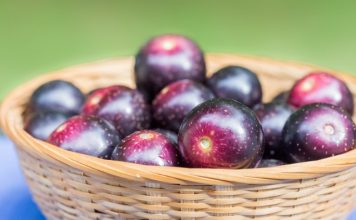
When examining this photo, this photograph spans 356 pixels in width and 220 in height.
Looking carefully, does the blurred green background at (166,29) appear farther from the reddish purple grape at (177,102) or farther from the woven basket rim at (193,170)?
the woven basket rim at (193,170)

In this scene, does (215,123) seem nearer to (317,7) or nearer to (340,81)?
(340,81)

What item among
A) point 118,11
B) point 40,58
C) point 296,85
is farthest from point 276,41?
point 296,85

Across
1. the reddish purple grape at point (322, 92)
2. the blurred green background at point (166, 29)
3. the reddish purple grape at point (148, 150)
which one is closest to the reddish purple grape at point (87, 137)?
the reddish purple grape at point (148, 150)

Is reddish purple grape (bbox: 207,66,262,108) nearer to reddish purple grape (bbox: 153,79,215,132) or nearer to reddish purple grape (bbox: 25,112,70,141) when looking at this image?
reddish purple grape (bbox: 153,79,215,132)

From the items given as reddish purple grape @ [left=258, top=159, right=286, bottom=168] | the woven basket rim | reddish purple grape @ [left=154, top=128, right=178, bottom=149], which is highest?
the woven basket rim

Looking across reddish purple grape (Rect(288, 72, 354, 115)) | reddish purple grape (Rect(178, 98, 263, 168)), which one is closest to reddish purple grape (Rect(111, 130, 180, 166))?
reddish purple grape (Rect(178, 98, 263, 168))

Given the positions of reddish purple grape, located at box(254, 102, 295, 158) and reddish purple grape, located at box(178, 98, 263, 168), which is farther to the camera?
reddish purple grape, located at box(254, 102, 295, 158)

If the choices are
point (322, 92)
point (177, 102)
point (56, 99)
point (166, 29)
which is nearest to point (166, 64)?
point (177, 102)
